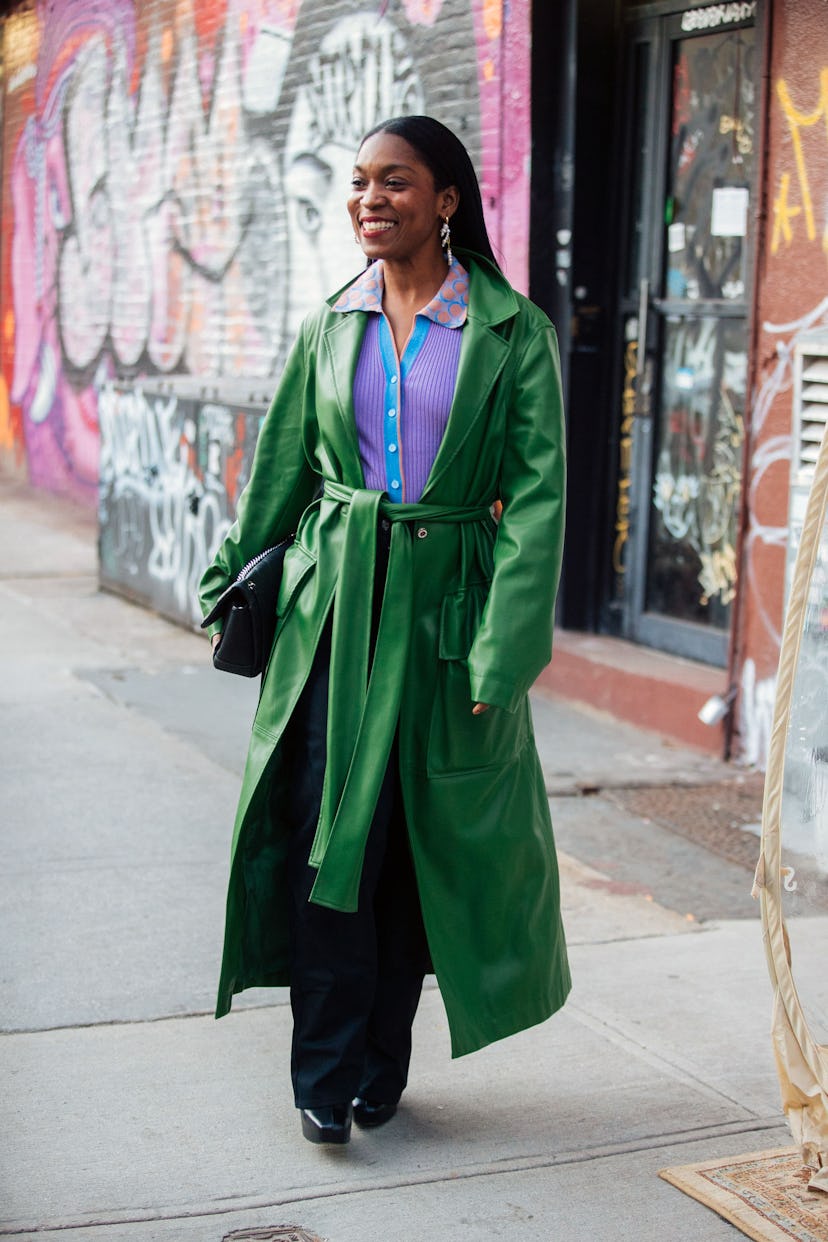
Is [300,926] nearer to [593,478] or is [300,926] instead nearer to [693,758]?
[693,758]

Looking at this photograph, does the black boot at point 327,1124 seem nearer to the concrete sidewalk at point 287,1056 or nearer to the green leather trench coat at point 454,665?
the concrete sidewalk at point 287,1056

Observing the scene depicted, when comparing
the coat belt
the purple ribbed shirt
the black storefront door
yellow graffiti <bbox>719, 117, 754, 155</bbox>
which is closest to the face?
the purple ribbed shirt

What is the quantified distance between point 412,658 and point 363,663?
0.31 feet

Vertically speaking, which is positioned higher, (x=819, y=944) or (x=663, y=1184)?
(x=819, y=944)

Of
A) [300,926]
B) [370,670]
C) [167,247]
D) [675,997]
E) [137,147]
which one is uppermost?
[137,147]

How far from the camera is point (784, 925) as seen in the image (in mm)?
2932

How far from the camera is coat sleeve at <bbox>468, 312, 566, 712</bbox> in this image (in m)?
3.07

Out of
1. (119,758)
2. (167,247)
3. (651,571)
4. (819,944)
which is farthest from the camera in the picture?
(167,247)

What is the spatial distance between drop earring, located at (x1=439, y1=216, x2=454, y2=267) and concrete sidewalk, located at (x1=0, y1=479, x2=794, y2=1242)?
1475 mm

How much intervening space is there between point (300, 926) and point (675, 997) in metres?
1.25

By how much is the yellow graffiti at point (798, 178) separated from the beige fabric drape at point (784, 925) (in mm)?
3142

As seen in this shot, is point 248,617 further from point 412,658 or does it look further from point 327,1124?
point 327,1124

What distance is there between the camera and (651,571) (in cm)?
716

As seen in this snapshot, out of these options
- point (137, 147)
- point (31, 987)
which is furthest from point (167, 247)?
point (31, 987)
